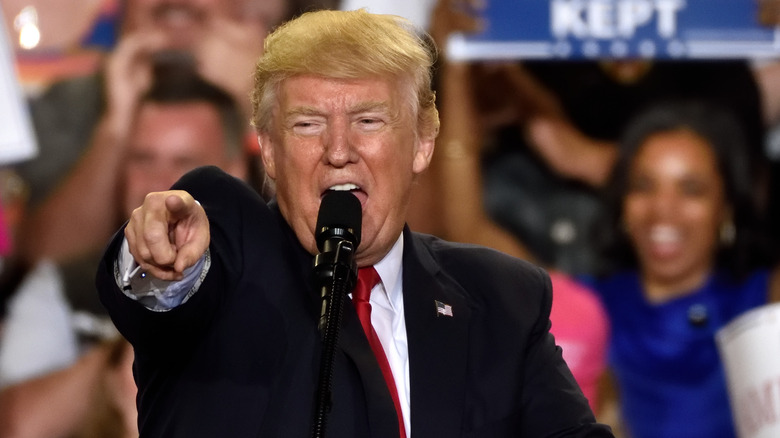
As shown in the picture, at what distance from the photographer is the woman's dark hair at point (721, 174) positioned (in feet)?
12.4

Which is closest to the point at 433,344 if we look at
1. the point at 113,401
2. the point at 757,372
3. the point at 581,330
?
the point at 757,372

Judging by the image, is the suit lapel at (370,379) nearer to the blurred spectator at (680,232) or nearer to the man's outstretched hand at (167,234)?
the man's outstretched hand at (167,234)

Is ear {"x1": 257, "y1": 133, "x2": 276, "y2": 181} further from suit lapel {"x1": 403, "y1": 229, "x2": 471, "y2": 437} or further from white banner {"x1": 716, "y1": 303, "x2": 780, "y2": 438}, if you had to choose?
white banner {"x1": 716, "y1": 303, "x2": 780, "y2": 438}

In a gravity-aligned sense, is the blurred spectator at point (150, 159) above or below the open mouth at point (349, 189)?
below

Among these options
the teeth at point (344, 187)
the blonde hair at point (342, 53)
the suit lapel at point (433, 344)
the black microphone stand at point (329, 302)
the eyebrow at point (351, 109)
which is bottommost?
the suit lapel at point (433, 344)

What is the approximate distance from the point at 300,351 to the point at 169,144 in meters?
2.53

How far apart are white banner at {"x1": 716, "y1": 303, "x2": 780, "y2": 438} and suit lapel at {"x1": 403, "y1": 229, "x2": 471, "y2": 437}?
1137 millimetres

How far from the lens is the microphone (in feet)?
3.90

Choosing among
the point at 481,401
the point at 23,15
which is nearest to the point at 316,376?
the point at 481,401

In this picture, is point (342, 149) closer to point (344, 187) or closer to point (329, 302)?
point (344, 187)

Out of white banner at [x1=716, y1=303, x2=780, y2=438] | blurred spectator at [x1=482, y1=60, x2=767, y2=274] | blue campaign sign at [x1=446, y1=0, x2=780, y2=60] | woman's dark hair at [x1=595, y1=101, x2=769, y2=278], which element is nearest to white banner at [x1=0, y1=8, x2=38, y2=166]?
blue campaign sign at [x1=446, y1=0, x2=780, y2=60]

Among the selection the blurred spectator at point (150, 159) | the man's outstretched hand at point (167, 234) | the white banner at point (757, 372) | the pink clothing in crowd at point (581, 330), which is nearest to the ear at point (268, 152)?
the man's outstretched hand at point (167, 234)

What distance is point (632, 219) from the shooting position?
3.77 metres

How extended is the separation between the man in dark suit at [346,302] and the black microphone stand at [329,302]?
0.49 feet
